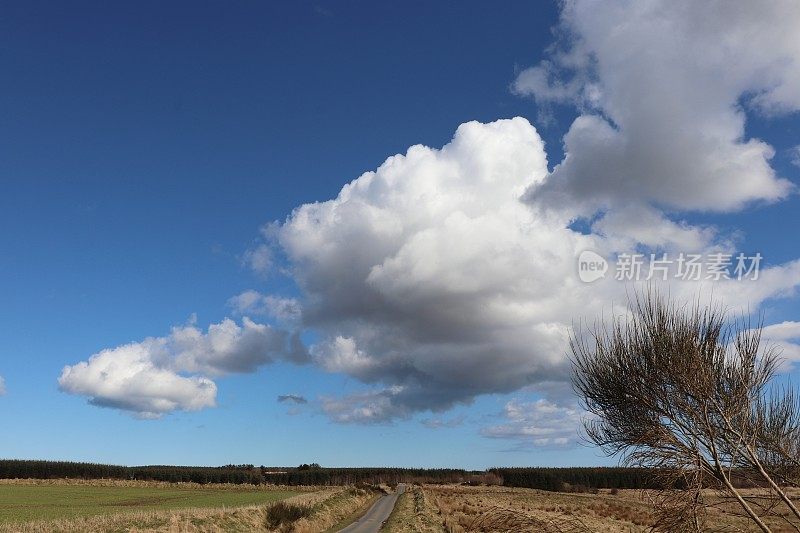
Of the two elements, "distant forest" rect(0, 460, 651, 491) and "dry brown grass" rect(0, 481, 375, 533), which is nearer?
"dry brown grass" rect(0, 481, 375, 533)

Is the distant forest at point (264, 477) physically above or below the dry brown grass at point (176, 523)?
below

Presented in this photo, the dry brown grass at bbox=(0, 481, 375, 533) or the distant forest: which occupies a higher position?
the dry brown grass at bbox=(0, 481, 375, 533)

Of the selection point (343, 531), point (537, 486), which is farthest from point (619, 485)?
point (343, 531)

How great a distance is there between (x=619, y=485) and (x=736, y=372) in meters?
147

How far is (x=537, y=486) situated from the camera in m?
142

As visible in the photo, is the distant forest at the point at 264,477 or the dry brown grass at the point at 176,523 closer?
the dry brown grass at the point at 176,523

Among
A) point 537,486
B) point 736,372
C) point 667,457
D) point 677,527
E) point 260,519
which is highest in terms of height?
point 736,372

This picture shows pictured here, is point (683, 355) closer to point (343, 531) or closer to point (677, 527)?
point (677, 527)

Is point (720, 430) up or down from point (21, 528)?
up

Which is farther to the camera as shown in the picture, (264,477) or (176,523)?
(264,477)

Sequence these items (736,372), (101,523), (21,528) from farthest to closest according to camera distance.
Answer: (101,523)
(21,528)
(736,372)

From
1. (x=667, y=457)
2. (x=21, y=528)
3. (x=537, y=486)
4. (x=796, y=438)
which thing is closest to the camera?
(x=667, y=457)

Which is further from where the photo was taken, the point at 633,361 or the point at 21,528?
the point at 21,528

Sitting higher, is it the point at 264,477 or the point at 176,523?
the point at 176,523
